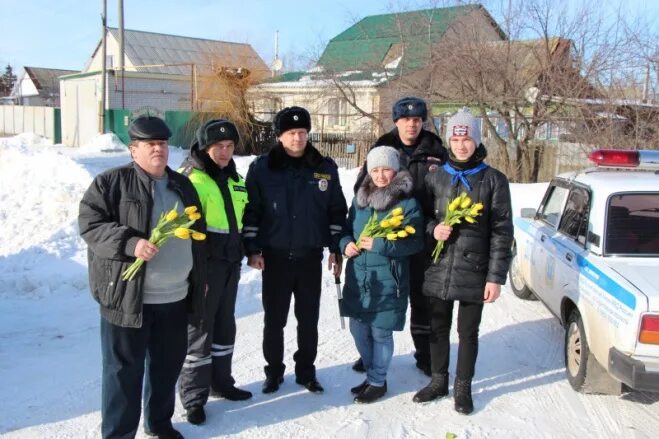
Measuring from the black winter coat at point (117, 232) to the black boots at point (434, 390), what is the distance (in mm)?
2184

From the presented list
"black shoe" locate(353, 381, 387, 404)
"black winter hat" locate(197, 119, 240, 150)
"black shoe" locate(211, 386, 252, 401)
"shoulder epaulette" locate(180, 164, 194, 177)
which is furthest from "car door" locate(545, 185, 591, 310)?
"shoulder epaulette" locate(180, 164, 194, 177)

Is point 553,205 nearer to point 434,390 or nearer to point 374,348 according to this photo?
point 434,390

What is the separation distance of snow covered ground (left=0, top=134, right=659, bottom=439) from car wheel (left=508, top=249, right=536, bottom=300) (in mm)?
122

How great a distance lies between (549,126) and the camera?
50.6ft

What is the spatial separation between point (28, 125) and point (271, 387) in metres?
35.7

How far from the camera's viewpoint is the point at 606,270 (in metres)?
4.17

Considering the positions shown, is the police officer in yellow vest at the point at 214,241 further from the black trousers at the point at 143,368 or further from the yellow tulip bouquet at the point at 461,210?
the yellow tulip bouquet at the point at 461,210

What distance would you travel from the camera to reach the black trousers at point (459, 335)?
4148 mm

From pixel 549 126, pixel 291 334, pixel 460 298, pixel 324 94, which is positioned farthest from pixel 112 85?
pixel 460 298

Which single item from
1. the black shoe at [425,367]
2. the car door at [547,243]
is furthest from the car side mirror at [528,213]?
the black shoe at [425,367]

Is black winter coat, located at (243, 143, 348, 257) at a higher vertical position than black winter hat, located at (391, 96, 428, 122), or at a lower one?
lower

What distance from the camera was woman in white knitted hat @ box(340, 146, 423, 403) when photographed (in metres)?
4.07

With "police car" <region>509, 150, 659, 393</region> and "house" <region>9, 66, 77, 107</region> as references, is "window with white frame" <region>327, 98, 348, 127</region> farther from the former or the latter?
"house" <region>9, 66, 77, 107</region>

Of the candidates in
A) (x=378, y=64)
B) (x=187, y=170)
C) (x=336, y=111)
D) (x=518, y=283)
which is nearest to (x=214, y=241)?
(x=187, y=170)
